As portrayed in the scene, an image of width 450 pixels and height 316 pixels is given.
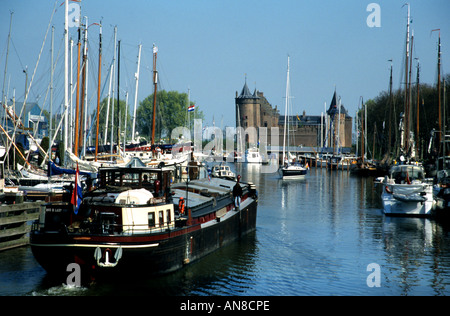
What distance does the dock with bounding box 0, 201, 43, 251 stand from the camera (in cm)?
2595

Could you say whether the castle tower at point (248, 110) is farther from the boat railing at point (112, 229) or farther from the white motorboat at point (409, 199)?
the boat railing at point (112, 229)

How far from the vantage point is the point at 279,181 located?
262 feet

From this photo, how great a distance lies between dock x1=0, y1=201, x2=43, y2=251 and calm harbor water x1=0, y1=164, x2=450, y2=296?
1.63 ft

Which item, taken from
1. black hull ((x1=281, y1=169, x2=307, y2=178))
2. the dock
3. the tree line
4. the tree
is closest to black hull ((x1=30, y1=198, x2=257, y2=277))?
the dock

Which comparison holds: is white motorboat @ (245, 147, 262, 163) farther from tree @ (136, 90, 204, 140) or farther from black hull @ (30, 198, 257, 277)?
black hull @ (30, 198, 257, 277)

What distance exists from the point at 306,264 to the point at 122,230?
9601 millimetres

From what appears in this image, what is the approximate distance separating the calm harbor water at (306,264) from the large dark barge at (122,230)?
817 millimetres

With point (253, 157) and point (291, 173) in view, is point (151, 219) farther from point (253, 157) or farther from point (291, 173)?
point (253, 157)

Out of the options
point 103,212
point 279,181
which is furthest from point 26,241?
point 279,181

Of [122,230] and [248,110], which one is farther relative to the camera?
[248,110]

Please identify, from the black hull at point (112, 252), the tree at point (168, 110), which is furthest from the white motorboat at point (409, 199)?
the tree at point (168, 110)

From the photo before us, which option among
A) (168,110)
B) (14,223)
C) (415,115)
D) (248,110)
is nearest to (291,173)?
(415,115)

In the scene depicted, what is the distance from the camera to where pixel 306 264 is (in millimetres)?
26484
